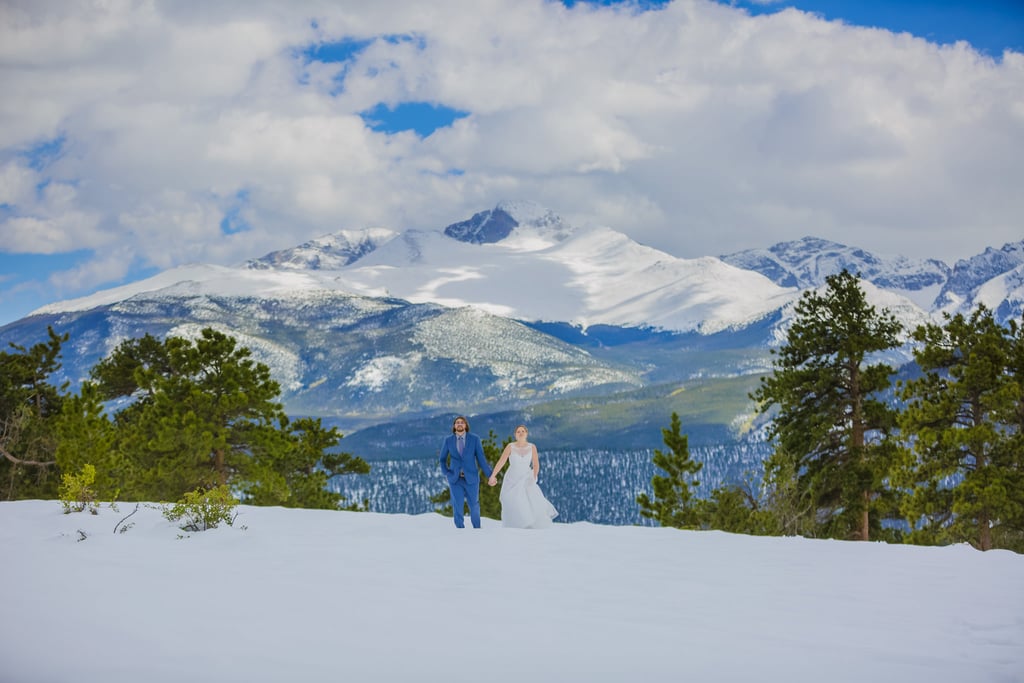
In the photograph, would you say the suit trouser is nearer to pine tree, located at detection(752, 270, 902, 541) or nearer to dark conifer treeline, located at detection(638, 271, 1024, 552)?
dark conifer treeline, located at detection(638, 271, 1024, 552)

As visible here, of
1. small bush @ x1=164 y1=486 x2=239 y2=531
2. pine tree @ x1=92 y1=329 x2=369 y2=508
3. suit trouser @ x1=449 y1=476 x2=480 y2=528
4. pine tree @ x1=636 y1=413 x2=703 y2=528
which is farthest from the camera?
pine tree @ x1=636 y1=413 x2=703 y2=528

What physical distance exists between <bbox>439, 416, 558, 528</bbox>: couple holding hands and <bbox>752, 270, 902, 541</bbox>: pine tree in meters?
19.0

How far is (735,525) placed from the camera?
38.7 metres

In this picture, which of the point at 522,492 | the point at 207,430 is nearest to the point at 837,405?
the point at 522,492

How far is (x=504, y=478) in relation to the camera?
19047 millimetres

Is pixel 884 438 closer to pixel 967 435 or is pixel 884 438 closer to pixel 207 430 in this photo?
pixel 967 435

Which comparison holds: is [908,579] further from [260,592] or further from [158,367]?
[158,367]

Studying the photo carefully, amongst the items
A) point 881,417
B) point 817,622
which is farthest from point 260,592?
point 881,417

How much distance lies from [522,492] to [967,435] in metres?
18.4

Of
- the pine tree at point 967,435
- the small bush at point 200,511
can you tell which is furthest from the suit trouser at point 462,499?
the pine tree at point 967,435

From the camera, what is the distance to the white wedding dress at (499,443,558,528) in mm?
18938

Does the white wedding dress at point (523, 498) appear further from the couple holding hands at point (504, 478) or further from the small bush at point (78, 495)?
the small bush at point (78, 495)

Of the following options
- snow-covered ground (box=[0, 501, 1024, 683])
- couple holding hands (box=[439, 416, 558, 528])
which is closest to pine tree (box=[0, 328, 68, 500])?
couple holding hands (box=[439, 416, 558, 528])

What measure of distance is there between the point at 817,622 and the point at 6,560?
970cm
